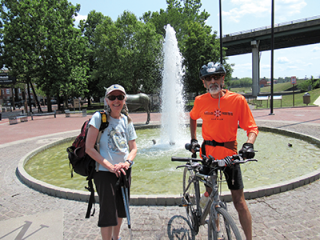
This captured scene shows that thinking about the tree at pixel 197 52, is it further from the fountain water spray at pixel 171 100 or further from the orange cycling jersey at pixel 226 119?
the orange cycling jersey at pixel 226 119

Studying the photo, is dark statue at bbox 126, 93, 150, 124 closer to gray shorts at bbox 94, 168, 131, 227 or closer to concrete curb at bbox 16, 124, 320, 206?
concrete curb at bbox 16, 124, 320, 206

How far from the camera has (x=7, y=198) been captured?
4.79 metres

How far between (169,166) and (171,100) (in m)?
5.29

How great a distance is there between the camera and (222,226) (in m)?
2.34

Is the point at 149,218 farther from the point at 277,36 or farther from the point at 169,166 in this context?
the point at 277,36

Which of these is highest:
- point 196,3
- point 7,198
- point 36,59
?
point 196,3

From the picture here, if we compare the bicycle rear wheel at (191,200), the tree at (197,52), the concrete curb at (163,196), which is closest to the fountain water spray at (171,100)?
the concrete curb at (163,196)

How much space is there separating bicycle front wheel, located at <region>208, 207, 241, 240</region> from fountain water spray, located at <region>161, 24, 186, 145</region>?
24.4 feet

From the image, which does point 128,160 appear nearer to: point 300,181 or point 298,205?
point 298,205

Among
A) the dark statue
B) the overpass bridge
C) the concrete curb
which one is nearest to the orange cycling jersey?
the concrete curb

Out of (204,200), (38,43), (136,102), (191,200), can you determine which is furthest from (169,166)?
(38,43)

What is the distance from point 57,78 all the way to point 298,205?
3046 cm

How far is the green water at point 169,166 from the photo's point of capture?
5.33 meters

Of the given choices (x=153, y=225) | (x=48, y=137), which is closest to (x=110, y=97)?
(x=153, y=225)
